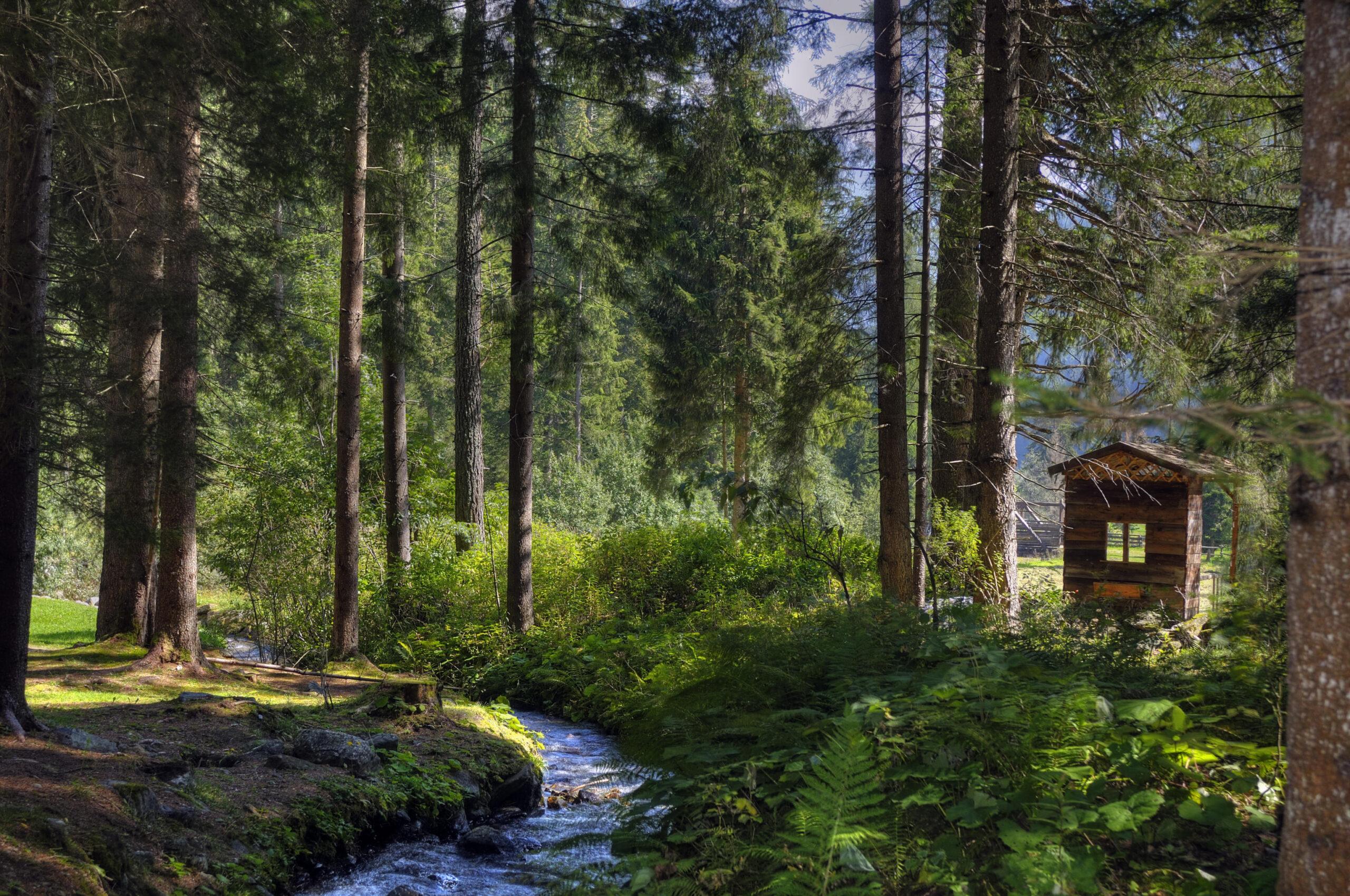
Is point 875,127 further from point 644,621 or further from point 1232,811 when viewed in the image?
point 1232,811

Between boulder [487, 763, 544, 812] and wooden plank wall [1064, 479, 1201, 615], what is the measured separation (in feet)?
28.1

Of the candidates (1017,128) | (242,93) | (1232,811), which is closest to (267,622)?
(242,93)

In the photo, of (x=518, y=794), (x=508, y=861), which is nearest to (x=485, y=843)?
(x=508, y=861)

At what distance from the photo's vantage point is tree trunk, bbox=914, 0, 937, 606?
950cm

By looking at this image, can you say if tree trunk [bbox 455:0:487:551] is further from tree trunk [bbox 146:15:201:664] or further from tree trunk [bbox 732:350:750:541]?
tree trunk [bbox 732:350:750:541]

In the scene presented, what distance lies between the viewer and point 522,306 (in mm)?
10539

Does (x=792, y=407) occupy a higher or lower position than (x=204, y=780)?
higher

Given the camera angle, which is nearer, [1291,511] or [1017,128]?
[1291,511]

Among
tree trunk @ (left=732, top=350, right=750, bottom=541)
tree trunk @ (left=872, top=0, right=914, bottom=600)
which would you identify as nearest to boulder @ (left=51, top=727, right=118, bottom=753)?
tree trunk @ (left=872, top=0, right=914, bottom=600)

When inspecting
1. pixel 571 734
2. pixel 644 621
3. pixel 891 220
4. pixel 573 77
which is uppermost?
pixel 573 77

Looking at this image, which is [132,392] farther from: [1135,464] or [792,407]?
[1135,464]

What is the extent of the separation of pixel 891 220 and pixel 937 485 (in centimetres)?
511

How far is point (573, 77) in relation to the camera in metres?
10.7

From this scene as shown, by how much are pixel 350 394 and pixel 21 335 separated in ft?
15.9
